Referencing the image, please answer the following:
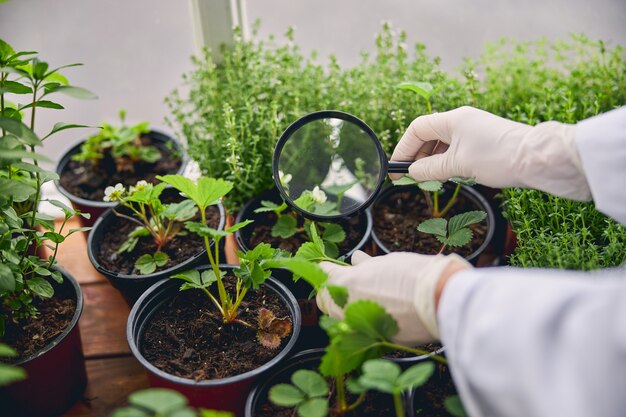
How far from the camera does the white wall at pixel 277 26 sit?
1535mm

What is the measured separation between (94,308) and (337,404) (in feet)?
Answer: 2.27

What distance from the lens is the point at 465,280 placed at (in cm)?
74

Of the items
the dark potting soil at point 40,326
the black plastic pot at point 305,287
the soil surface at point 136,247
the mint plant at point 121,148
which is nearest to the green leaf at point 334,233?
the black plastic pot at point 305,287

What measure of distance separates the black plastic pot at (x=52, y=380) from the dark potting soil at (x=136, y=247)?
0.13 metres

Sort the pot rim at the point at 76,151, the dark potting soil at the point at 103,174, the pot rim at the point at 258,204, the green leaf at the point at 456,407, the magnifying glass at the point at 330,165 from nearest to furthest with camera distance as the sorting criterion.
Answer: the green leaf at the point at 456,407
the magnifying glass at the point at 330,165
the pot rim at the point at 258,204
the pot rim at the point at 76,151
the dark potting soil at the point at 103,174

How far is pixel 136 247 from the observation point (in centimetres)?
131

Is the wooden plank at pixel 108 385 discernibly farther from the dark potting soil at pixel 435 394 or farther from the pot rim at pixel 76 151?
the dark potting soil at pixel 435 394

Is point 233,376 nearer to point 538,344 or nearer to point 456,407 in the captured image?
point 456,407

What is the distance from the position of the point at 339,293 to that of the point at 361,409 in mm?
227

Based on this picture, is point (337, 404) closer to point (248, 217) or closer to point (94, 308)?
point (248, 217)

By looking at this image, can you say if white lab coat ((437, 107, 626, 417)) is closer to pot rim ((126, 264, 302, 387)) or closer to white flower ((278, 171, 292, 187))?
pot rim ((126, 264, 302, 387))

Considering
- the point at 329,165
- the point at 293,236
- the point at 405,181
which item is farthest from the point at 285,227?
the point at 405,181

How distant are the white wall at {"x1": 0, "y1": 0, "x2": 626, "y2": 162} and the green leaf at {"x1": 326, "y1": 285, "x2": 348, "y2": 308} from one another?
3.17 ft

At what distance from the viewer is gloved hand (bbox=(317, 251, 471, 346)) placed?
0.83 meters
